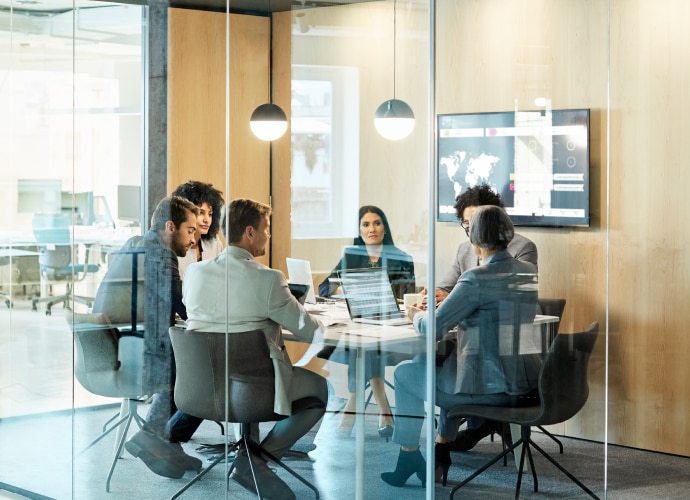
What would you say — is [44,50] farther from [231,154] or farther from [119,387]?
[119,387]

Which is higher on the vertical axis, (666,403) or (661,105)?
(661,105)

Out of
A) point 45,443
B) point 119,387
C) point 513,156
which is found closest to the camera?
point 513,156

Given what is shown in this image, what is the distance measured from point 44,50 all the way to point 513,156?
2433 mm

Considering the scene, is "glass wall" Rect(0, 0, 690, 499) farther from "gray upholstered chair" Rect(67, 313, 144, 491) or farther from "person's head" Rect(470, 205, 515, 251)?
"gray upholstered chair" Rect(67, 313, 144, 491)

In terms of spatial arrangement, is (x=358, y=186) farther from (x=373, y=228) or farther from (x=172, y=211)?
(x=172, y=211)

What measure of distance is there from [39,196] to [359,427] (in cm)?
204

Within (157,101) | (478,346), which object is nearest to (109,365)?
(157,101)

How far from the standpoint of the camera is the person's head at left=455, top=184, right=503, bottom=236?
15.7ft

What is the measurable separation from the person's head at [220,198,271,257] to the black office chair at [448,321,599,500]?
115 cm

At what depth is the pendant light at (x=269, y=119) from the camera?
486 cm

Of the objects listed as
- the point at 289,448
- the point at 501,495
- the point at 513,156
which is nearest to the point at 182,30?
the point at 513,156

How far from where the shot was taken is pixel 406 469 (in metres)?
4.89

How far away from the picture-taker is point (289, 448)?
4.94 meters

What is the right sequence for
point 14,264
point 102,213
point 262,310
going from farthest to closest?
point 14,264, point 102,213, point 262,310
